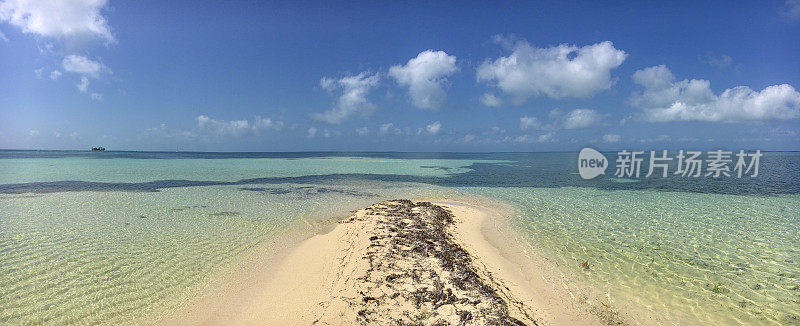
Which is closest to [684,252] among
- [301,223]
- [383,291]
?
[383,291]

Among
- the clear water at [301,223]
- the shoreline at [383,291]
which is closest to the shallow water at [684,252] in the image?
the clear water at [301,223]

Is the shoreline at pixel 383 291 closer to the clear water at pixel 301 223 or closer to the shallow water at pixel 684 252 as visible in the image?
the clear water at pixel 301 223

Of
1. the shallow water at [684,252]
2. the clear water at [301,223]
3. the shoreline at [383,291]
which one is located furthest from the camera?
the shallow water at [684,252]

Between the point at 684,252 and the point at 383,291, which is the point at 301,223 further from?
the point at 684,252

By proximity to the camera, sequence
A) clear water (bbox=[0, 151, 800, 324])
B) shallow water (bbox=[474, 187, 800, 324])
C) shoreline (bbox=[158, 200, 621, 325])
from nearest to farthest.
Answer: shoreline (bbox=[158, 200, 621, 325])
clear water (bbox=[0, 151, 800, 324])
shallow water (bbox=[474, 187, 800, 324])

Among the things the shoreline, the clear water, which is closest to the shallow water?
the clear water

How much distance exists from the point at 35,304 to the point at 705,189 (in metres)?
41.3

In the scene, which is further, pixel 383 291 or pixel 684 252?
pixel 684 252

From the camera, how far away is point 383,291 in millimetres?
7156

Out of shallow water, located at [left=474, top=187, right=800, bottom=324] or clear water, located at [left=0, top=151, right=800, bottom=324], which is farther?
shallow water, located at [left=474, top=187, right=800, bottom=324]

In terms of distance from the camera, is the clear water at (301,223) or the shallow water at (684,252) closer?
the clear water at (301,223)

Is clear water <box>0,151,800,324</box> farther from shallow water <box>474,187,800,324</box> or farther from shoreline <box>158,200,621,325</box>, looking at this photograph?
shoreline <box>158,200,621,325</box>

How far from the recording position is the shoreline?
21.1 feet

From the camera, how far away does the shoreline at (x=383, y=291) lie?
644 cm
